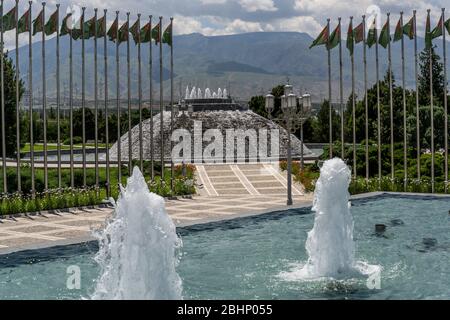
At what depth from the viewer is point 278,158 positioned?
3506cm

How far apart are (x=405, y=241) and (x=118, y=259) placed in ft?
24.1

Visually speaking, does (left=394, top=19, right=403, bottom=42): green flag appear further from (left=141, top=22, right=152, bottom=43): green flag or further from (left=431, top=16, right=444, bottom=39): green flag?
(left=141, top=22, right=152, bottom=43): green flag

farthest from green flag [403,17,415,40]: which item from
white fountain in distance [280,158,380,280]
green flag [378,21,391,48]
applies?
white fountain in distance [280,158,380,280]

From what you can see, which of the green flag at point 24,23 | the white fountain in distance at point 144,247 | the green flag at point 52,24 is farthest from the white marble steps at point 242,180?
the white fountain in distance at point 144,247

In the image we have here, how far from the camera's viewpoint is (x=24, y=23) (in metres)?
18.6

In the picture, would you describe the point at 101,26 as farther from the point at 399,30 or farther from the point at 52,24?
the point at 399,30

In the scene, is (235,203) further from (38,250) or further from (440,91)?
(440,91)

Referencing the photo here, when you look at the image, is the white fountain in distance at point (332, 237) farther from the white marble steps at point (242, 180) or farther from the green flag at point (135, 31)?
the white marble steps at point (242, 180)

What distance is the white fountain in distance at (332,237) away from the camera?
959cm

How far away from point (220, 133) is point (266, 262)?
28.3 meters

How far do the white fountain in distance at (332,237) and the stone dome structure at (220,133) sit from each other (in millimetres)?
24683

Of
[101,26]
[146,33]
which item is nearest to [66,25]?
[101,26]

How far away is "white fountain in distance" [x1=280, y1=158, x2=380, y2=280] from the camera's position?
959cm
